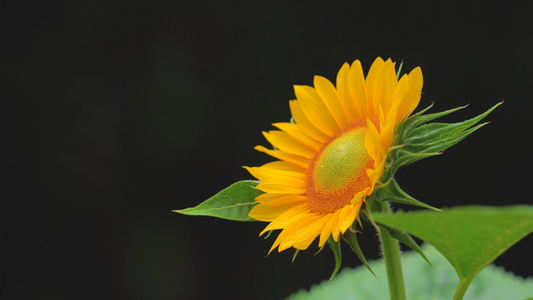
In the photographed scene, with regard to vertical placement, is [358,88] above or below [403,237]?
above

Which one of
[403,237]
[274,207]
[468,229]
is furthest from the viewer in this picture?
[274,207]

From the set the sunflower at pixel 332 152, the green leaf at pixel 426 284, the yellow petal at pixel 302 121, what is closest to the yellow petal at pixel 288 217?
the sunflower at pixel 332 152

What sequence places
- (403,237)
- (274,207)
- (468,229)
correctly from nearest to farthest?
(468,229)
(403,237)
(274,207)

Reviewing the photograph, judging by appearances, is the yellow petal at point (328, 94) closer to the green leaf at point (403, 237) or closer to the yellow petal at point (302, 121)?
the yellow petal at point (302, 121)

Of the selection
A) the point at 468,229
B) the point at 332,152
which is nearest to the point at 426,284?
the point at 332,152

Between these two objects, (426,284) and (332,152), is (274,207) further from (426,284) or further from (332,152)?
(426,284)

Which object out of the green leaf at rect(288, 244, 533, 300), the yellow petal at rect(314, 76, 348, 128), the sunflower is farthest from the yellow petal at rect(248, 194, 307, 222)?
the green leaf at rect(288, 244, 533, 300)

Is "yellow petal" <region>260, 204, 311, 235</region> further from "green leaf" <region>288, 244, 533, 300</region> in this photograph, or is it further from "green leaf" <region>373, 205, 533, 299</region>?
"green leaf" <region>288, 244, 533, 300</region>

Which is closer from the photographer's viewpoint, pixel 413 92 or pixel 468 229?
pixel 468 229
